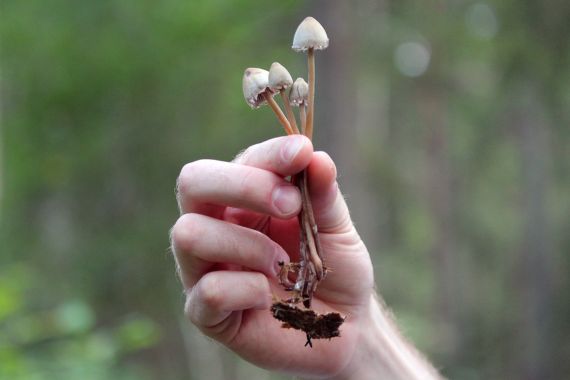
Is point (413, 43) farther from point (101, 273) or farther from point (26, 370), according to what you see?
point (26, 370)

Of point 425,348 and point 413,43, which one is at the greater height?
point 413,43

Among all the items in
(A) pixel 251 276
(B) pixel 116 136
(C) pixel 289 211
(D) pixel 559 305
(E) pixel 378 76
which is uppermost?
(E) pixel 378 76

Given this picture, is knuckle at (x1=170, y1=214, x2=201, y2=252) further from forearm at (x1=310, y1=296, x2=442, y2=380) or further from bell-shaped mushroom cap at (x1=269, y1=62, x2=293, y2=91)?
forearm at (x1=310, y1=296, x2=442, y2=380)

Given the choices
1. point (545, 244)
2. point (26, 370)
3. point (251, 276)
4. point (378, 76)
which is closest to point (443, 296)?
point (545, 244)

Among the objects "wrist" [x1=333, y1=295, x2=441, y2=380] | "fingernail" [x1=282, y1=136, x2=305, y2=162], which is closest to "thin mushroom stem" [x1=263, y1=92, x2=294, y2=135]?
"fingernail" [x1=282, y1=136, x2=305, y2=162]

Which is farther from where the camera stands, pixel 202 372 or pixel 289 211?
pixel 202 372

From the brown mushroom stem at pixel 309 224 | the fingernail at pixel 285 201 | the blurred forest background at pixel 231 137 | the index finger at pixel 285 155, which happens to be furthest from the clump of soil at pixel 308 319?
the blurred forest background at pixel 231 137

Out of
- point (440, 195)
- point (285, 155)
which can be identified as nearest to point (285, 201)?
point (285, 155)
